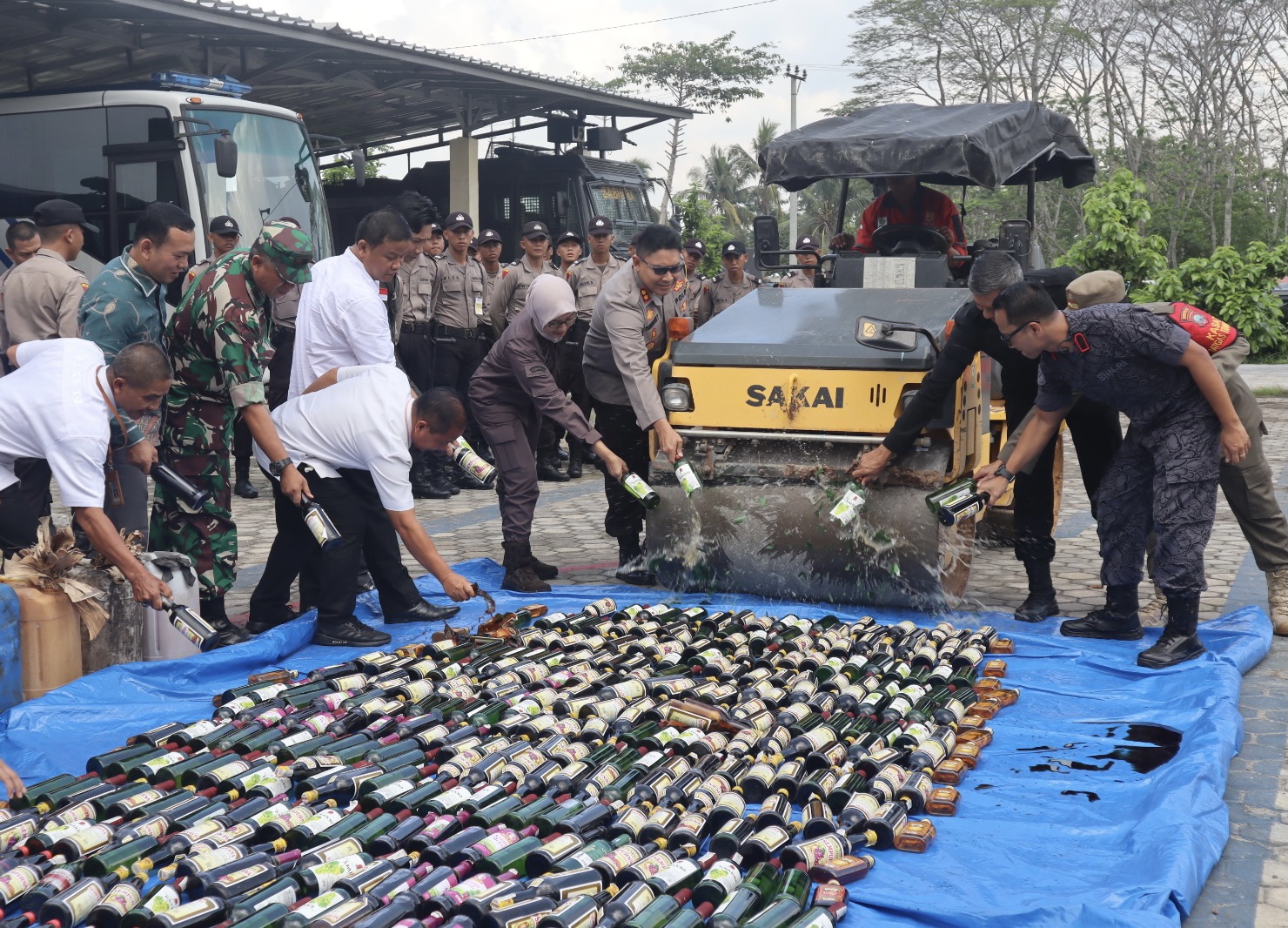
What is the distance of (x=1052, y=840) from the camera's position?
12.2 feet

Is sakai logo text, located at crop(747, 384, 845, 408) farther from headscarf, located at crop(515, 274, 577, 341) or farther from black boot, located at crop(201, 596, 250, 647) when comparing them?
black boot, located at crop(201, 596, 250, 647)

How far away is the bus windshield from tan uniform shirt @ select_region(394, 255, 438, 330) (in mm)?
1533

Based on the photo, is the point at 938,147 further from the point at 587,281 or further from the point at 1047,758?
the point at 587,281

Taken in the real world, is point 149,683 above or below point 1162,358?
below

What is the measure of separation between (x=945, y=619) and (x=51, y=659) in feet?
13.3

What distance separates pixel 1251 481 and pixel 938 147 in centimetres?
255

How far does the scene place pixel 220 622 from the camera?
5.85m

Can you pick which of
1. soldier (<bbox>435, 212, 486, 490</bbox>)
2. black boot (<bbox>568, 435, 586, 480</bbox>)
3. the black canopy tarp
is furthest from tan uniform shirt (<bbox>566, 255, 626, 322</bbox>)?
the black canopy tarp

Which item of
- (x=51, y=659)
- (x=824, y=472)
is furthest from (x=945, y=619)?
(x=51, y=659)

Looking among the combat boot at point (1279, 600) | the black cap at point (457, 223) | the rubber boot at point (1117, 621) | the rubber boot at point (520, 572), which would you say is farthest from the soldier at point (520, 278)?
the combat boot at point (1279, 600)

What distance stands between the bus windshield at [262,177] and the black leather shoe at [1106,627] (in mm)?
7729

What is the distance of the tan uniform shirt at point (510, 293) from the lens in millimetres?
10758

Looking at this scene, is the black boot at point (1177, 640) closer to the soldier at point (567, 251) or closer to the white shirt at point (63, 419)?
the white shirt at point (63, 419)

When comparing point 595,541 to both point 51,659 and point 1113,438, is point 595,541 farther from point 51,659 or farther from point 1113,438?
point 51,659
